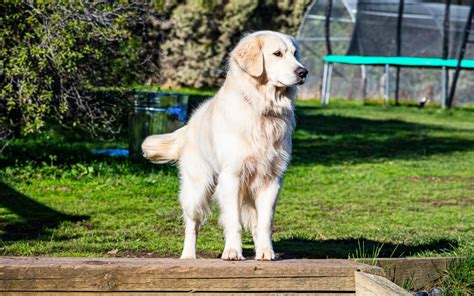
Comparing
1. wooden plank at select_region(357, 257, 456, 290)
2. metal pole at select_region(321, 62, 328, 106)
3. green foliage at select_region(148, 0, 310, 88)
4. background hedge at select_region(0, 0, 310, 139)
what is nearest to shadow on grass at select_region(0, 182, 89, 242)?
background hedge at select_region(0, 0, 310, 139)

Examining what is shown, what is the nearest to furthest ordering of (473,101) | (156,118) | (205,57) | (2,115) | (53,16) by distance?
1. (53,16)
2. (2,115)
3. (156,118)
4. (473,101)
5. (205,57)

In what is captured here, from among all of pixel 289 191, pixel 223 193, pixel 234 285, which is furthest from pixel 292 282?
pixel 289 191

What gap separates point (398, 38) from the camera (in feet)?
94.9

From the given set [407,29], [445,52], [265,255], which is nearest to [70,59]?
[265,255]

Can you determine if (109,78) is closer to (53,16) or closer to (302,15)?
(53,16)

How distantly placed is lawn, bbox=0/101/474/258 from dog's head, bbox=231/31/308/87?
67.5 inches

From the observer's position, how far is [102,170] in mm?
11648

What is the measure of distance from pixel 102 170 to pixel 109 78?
136 cm

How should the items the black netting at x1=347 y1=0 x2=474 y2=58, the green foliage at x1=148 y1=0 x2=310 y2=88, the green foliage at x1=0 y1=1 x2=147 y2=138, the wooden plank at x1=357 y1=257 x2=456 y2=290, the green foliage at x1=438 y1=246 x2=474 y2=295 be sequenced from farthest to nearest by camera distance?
the green foliage at x1=148 y1=0 x2=310 y2=88, the black netting at x1=347 y1=0 x2=474 y2=58, the green foliage at x1=0 y1=1 x2=147 y2=138, the green foliage at x1=438 y1=246 x2=474 y2=295, the wooden plank at x1=357 y1=257 x2=456 y2=290

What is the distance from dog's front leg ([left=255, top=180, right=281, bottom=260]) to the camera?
5863mm

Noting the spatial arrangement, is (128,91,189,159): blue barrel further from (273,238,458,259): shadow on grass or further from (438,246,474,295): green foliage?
(438,246,474,295): green foliage

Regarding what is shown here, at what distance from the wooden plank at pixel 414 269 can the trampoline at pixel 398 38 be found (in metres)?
22.5

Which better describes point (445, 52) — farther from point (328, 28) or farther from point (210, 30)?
point (210, 30)

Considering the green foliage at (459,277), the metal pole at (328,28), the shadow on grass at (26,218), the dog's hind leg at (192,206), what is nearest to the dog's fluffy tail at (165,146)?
the dog's hind leg at (192,206)
